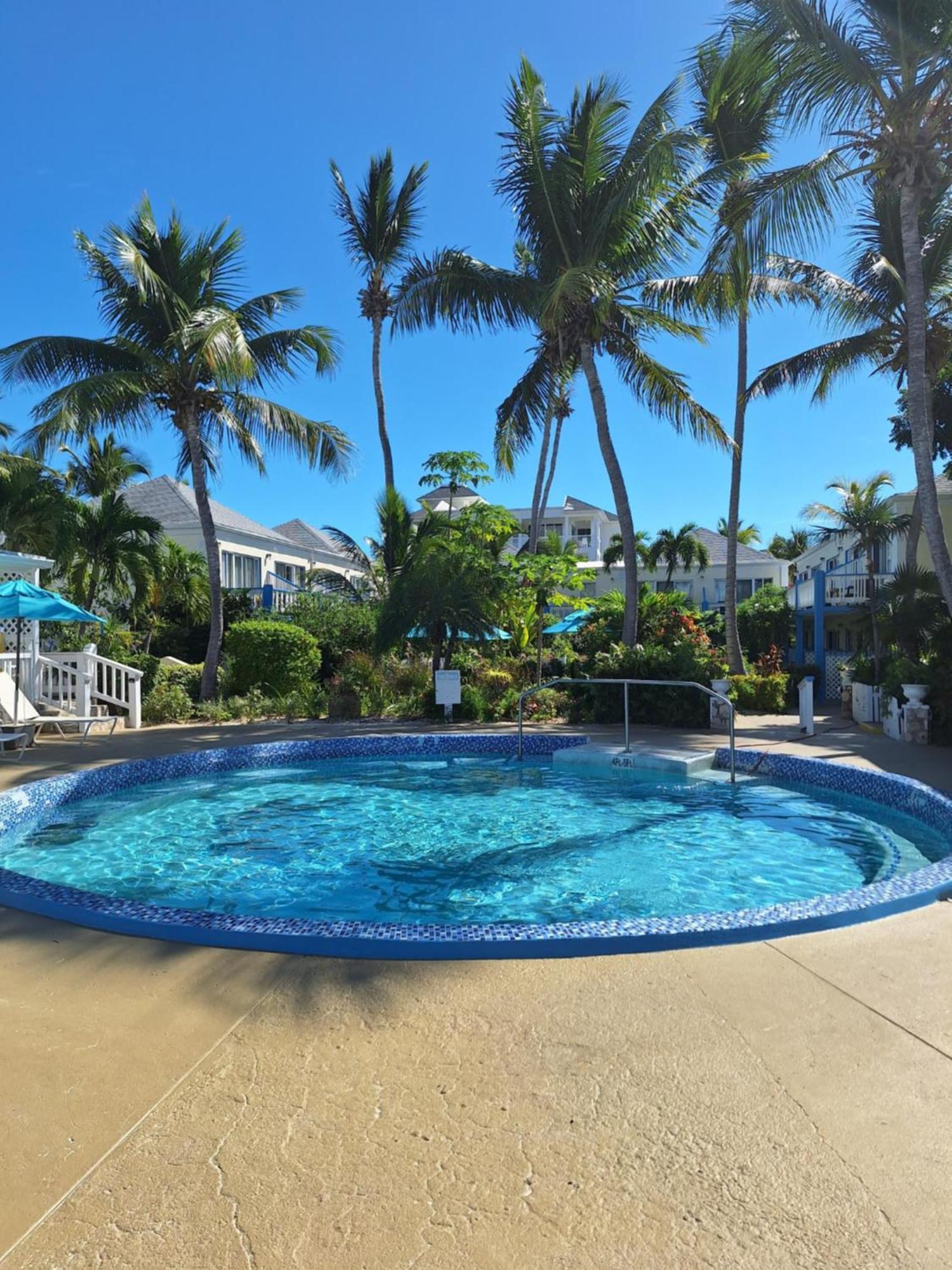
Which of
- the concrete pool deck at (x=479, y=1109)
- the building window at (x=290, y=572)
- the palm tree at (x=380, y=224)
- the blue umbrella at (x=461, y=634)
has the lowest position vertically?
the concrete pool deck at (x=479, y=1109)

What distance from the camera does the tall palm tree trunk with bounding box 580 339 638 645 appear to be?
15562mm

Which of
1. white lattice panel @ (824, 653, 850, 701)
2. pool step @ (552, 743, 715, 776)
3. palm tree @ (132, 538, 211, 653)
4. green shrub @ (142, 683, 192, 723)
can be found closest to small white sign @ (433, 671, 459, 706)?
pool step @ (552, 743, 715, 776)

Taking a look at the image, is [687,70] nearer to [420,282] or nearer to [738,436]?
[420,282]

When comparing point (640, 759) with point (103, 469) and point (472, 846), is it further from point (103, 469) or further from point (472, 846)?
point (103, 469)

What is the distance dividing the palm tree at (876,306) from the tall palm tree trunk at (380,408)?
10.7 metres

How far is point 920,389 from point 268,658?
1248 cm

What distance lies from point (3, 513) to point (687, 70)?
55.7 ft

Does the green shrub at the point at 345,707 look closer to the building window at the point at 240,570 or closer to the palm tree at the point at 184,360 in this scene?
the palm tree at the point at 184,360

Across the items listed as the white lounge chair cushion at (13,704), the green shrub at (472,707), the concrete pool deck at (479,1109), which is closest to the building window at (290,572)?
the green shrub at (472,707)

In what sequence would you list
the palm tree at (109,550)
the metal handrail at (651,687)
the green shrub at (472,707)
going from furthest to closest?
the palm tree at (109,550) < the green shrub at (472,707) < the metal handrail at (651,687)

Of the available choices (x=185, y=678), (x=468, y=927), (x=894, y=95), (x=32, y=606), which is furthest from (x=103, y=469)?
(x=468, y=927)

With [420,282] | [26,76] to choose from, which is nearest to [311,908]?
[26,76]

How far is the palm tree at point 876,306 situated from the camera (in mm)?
15422

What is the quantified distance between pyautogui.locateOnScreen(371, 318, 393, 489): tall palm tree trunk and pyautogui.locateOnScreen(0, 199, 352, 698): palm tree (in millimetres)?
6065
